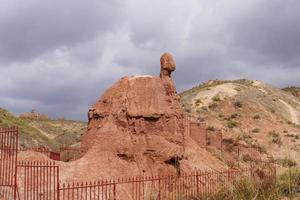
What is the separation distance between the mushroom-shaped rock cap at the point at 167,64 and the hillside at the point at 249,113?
19.6 meters

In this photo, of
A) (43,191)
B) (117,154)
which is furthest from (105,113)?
(43,191)

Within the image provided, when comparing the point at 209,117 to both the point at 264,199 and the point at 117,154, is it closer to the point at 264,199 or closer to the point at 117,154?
the point at 117,154

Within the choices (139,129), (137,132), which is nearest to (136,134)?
(137,132)

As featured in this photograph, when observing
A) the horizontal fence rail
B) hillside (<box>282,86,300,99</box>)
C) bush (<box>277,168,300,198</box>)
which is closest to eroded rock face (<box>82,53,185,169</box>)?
the horizontal fence rail

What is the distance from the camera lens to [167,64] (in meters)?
23.6

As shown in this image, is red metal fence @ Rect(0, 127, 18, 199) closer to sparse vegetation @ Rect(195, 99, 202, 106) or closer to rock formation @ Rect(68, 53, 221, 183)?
rock formation @ Rect(68, 53, 221, 183)

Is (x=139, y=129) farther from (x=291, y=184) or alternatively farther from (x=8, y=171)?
(x=291, y=184)

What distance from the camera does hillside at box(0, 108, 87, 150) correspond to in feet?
161

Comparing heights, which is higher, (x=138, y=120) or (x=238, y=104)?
(x=238, y=104)

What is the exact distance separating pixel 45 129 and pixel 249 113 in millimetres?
32330

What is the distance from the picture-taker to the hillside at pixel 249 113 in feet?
149

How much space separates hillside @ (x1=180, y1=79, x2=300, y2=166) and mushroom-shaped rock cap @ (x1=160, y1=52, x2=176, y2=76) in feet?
64.4

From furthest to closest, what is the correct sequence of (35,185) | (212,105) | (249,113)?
(212,105), (249,113), (35,185)

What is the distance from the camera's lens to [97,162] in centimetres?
1958
